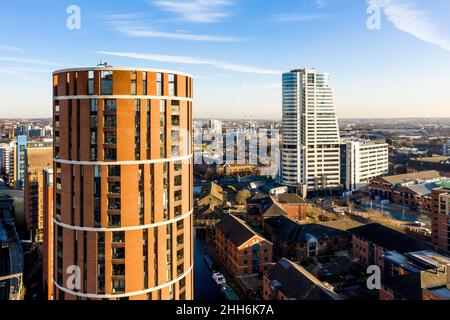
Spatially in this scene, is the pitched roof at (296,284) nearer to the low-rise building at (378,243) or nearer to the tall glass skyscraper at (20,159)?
the low-rise building at (378,243)

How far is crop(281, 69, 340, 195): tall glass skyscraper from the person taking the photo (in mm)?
29312

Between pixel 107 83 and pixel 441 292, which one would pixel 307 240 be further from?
pixel 107 83

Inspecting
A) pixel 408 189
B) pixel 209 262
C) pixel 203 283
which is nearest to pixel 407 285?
pixel 203 283

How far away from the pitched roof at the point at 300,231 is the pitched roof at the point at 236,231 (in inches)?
80.1

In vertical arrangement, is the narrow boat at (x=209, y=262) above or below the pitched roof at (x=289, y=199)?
below

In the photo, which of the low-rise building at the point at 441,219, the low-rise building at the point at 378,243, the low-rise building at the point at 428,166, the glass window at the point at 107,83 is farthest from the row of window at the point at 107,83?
the low-rise building at the point at 428,166

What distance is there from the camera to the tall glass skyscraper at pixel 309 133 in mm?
29312

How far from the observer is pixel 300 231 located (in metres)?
16.7

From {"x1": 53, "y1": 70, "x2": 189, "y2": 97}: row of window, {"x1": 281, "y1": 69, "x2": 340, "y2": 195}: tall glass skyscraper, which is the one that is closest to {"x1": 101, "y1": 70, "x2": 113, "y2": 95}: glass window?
{"x1": 53, "y1": 70, "x2": 189, "y2": 97}: row of window

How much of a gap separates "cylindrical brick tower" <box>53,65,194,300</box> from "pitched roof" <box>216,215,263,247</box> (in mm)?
8572

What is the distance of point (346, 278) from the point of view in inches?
548

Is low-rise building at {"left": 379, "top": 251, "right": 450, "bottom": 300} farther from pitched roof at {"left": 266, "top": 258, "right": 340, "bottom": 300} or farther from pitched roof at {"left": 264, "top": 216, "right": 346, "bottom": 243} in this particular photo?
pitched roof at {"left": 264, "top": 216, "right": 346, "bottom": 243}
